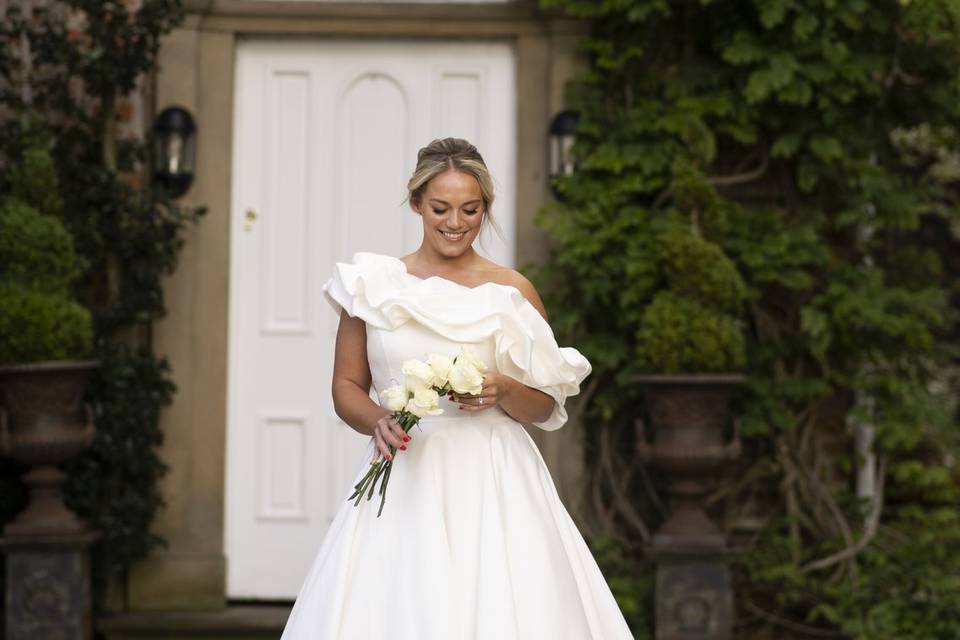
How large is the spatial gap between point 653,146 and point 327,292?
98.5 inches

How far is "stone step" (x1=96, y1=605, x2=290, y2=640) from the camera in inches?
212

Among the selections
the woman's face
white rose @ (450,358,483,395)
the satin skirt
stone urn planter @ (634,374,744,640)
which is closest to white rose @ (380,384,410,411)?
white rose @ (450,358,483,395)

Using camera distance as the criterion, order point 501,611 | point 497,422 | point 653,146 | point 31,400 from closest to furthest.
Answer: point 501,611 < point 497,422 < point 31,400 < point 653,146

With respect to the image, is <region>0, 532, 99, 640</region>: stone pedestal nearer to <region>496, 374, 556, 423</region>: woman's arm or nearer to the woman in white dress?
the woman in white dress

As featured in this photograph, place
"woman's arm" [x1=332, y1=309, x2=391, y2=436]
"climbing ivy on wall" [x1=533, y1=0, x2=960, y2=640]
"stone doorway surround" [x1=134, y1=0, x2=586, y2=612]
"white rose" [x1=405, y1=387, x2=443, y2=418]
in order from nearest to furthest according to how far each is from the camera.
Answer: "white rose" [x1=405, y1=387, x2=443, y2=418] → "woman's arm" [x1=332, y1=309, x2=391, y2=436] → "climbing ivy on wall" [x1=533, y1=0, x2=960, y2=640] → "stone doorway surround" [x1=134, y1=0, x2=586, y2=612]

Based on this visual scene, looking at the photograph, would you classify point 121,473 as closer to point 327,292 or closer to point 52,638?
point 52,638

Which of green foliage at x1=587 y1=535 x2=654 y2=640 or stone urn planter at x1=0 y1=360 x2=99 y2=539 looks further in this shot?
green foliage at x1=587 y1=535 x2=654 y2=640

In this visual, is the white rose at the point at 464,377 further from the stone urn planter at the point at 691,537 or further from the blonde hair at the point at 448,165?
the stone urn planter at the point at 691,537

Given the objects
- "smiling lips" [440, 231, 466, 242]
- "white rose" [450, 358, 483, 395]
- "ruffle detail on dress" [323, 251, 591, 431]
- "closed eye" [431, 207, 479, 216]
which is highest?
"closed eye" [431, 207, 479, 216]

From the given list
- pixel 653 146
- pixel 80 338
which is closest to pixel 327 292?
pixel 80 338

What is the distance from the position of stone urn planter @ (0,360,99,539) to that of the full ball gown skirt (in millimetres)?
2170

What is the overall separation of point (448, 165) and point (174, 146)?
2.63 metres

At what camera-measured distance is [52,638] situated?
16.7 feet

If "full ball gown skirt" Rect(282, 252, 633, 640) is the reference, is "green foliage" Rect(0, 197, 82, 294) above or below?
above
